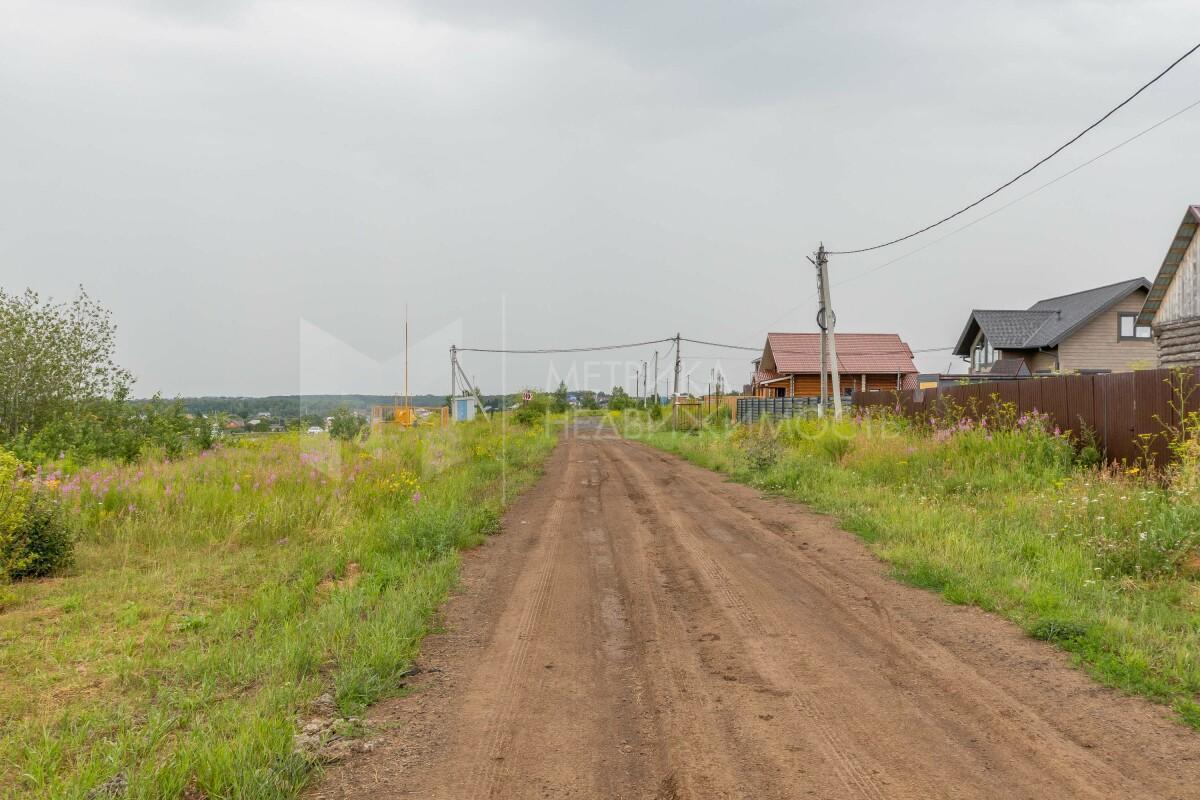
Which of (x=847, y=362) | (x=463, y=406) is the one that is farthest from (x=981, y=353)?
(x=463, y=406)

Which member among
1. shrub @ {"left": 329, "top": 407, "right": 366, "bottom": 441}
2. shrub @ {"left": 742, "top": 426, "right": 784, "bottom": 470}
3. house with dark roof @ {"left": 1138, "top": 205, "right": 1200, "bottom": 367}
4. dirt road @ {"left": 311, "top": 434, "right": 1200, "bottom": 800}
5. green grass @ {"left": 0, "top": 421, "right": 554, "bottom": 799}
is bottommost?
dirt road @ {"left": 311, "top": 434, "right": 1200, "bottom": 800}

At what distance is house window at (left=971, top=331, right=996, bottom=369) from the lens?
3612cm

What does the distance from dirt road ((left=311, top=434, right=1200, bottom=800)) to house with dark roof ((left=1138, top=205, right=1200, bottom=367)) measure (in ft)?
47.0

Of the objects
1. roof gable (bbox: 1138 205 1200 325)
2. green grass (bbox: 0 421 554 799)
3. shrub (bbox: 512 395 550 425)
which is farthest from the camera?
shrub (bbox: 512 395 550 425)

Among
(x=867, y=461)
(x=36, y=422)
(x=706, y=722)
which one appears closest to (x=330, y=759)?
(x=706, y=722)

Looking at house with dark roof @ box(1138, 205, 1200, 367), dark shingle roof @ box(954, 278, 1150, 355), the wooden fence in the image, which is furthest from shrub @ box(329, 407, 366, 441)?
dark shingle roof @ box(954, 278, 1150, 355)

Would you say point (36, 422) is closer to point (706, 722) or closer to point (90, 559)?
point (90, 559)

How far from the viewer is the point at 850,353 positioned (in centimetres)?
4344

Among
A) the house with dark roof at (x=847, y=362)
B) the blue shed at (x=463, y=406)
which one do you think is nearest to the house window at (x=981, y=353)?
the house with dark roof at (x=847, y=362)

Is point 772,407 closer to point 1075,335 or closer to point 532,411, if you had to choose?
point 1075,335

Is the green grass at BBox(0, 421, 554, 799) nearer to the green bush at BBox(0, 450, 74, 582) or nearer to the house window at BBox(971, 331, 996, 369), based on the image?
the green bush at BBox(0, 450, 74, 582)

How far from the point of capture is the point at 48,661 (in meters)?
4.62

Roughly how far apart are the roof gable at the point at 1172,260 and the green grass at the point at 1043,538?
840cm

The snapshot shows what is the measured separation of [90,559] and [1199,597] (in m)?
9.91
